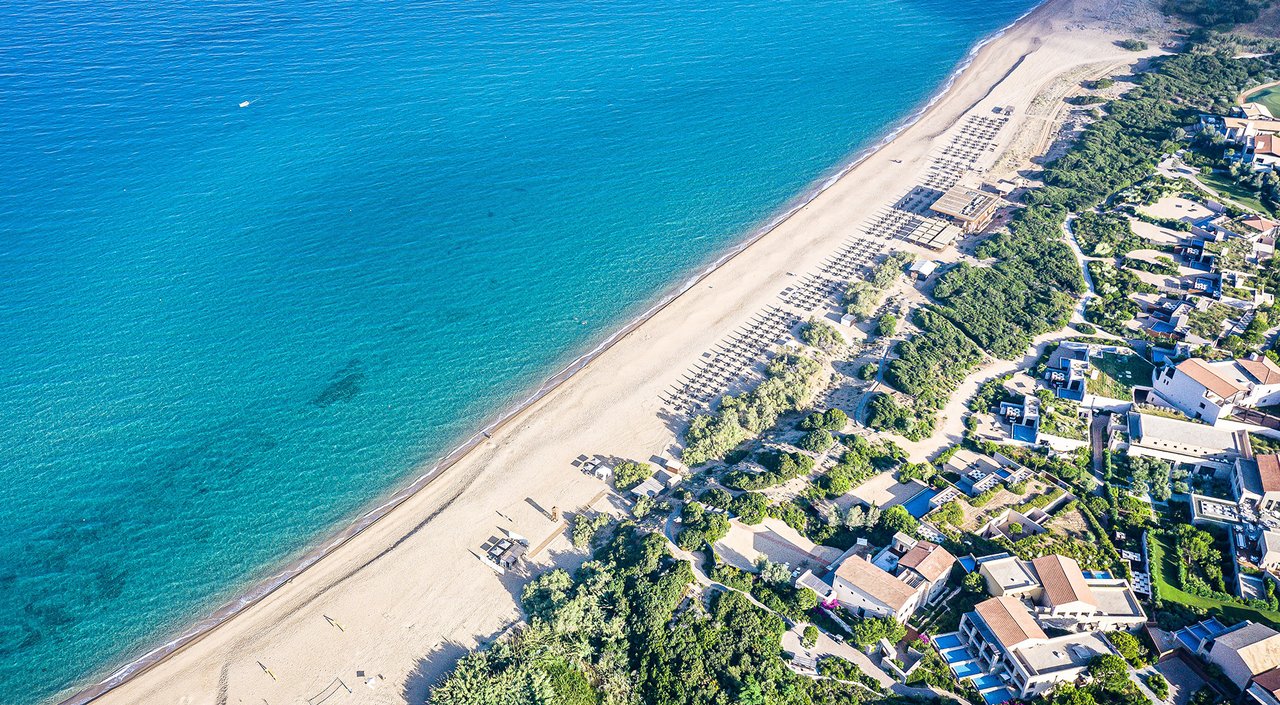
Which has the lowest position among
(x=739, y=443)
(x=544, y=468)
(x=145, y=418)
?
(x=739, y=443)

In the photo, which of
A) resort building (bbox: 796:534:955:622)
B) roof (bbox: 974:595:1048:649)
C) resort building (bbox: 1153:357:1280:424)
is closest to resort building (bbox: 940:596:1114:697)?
roof (bbox: 974:595:1048:649)

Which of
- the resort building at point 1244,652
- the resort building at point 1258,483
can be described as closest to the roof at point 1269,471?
the resort building at point 1258,483

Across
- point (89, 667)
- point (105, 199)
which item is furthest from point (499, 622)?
point (105, 199)

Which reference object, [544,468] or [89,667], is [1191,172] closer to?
[544,468]

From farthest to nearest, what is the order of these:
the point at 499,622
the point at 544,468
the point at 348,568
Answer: the point at 544,468, the point at 348,568, the point at 499,622

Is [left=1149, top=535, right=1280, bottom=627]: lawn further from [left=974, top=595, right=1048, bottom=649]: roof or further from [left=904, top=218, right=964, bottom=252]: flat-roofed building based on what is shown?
[left=904, top=218, right=964, bottom=252]: flat-roofed building

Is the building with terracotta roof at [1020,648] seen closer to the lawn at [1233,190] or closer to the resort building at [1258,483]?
the resort building at [1258,483]
